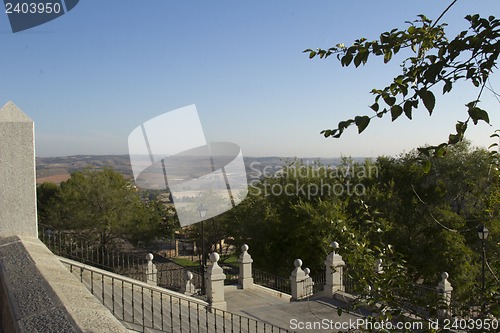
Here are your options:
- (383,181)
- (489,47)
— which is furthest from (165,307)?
(383,181)

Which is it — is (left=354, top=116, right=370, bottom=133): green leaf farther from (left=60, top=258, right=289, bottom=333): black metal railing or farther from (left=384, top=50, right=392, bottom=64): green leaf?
(left=60, top=258, right=289, bottom=333): black metal railing

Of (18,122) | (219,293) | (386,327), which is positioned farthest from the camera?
(219,293)

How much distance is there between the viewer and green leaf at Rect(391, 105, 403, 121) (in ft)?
6.31

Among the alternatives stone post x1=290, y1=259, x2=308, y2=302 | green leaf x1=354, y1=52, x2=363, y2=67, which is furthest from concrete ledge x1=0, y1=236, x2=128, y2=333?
stone post x1=290, y1=259, x2=308, y2=302

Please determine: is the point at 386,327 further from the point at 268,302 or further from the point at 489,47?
the point at 268,302

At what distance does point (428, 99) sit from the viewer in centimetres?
175

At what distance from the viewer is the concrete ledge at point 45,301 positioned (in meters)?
2.65

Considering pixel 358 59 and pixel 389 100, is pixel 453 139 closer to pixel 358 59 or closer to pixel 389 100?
pixel 389 100

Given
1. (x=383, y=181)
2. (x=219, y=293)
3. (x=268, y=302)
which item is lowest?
(x=268, y=302)

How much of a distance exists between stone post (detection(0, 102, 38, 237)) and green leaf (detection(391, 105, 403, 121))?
5.81 metres

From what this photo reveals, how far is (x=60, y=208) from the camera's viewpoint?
107 ft

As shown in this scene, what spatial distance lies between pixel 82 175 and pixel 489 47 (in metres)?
35.6

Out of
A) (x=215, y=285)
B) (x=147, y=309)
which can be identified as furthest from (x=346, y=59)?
(x=215, y=285)

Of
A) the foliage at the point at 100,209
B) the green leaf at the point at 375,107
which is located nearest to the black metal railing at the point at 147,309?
the green leaf at the point at 375,107
